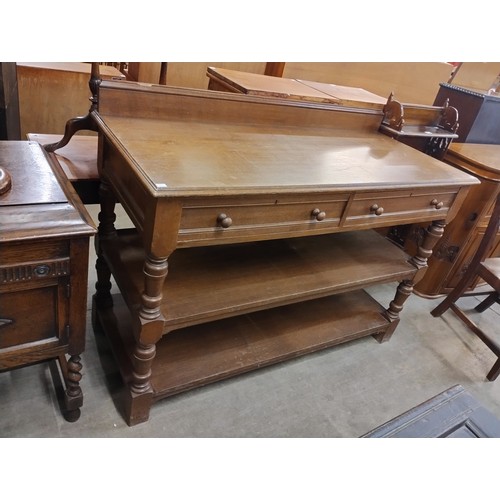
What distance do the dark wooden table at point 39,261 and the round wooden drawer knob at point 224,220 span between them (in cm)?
34

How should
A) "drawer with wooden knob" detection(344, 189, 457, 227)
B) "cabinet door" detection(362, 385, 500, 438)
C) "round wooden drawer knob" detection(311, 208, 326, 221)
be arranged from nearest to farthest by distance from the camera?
"cabinet door" detection(362, 385, 500, 438), "round wooden drawer knob" detection(311, 208, 326, 221), "drawer with wooden knob" detection(344, 189, 457, 227)

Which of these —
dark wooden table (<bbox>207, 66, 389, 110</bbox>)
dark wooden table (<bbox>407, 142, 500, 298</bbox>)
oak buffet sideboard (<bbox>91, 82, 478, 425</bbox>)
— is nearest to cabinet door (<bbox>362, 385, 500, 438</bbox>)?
oak buffet sideboard (<bbox>91, 82, 478, 425</bbox>)

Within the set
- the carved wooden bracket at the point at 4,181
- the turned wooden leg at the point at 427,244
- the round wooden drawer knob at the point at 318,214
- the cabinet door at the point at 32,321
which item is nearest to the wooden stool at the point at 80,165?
the carved wooden bracket at the point at 4,181

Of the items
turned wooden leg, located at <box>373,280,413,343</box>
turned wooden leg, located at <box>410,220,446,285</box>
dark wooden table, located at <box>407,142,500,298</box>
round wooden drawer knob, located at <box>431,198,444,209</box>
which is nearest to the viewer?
round wooden drawer knob, located at <box>431,198,444,209</box>

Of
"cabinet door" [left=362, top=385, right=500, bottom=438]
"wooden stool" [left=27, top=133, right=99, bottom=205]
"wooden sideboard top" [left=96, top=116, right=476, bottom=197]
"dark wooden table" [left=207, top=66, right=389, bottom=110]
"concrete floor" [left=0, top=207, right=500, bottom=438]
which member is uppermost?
"dark wooden table" [left=207, top=66, right=389, bottom=110]

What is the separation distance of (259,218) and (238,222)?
73 mm

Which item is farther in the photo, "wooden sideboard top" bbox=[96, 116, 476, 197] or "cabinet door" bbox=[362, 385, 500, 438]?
"wooden sideboard top" bbox=[96, 116, 476, 197]

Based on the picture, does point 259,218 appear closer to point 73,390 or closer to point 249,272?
point 249,272

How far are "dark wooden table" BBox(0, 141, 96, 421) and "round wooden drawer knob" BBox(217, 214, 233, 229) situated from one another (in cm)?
34

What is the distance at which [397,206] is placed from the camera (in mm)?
1603

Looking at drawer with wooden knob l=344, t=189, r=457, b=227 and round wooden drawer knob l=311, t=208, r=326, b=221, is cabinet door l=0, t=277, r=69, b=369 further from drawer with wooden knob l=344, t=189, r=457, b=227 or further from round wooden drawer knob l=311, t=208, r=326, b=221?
drawer with wooden knob l=344, t=189, r=457, b=227

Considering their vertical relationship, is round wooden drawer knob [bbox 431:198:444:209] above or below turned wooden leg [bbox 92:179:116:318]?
above

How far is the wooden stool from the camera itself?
1.52 metres

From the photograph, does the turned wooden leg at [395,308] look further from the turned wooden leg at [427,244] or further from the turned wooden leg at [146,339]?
the turned wooden leg at [146,339]
